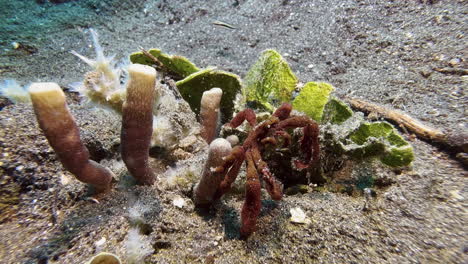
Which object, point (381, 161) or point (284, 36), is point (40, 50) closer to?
point (284, 36)

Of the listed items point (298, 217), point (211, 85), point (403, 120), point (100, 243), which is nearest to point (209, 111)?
point (211, 85)

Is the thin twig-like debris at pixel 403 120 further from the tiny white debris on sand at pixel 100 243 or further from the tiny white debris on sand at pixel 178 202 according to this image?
the tiny white debris on sand at pixel 100 243

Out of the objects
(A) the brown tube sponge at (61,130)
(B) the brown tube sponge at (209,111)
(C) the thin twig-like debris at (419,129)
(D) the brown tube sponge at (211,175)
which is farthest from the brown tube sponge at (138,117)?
(C) the thin twig-like debris at (419,129)

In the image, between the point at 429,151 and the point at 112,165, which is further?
the point at 112,165

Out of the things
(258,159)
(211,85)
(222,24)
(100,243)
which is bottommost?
(100,243)

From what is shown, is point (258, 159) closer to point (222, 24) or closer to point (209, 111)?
point (209, 111)

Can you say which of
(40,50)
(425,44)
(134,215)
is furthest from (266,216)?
(40,50)
